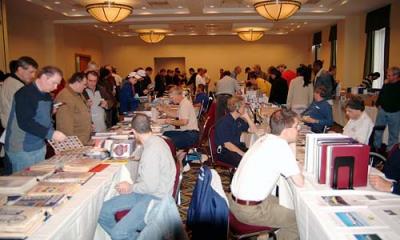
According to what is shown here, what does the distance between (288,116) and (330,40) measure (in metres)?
11.1

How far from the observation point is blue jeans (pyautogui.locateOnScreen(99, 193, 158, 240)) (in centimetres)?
228

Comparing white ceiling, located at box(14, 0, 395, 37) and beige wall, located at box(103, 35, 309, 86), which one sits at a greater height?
white ceiling, located at box(14, 0, 395, 37)

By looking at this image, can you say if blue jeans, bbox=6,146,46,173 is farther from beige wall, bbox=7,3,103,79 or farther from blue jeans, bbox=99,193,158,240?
beige wall, bbox=7,3,103,79

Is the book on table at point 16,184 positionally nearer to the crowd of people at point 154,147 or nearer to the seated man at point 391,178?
the crowd of people at point 154,147

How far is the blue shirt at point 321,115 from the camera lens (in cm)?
449

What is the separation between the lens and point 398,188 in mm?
2100

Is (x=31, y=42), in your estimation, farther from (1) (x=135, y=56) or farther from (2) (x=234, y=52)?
(2) (x=234, y=52)

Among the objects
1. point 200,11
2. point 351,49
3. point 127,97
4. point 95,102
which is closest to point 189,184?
point 95,102

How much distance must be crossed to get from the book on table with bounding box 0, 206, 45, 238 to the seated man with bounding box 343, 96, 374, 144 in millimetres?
2835

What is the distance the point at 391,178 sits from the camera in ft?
7.90

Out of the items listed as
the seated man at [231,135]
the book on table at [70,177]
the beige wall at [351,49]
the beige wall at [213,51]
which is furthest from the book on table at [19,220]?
the beige wall at [213,51]

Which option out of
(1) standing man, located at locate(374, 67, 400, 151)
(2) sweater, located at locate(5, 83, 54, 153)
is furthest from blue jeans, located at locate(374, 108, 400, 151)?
(2) sweater, located at locate(5, 83, 54, 153)

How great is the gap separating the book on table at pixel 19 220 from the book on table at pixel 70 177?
0.51 m

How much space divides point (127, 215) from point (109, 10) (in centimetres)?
495
